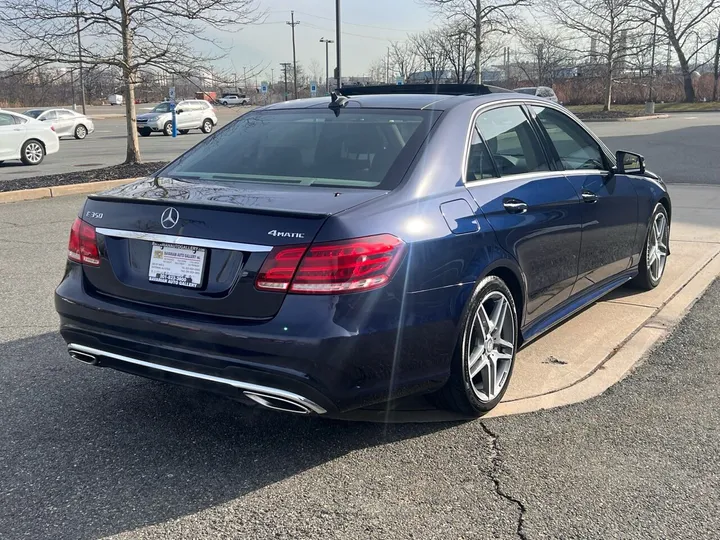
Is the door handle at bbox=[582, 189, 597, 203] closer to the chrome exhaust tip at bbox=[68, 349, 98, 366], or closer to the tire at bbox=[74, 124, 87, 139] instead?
the chrome exhaust tip at bbox=[68, 349, 98, 366]

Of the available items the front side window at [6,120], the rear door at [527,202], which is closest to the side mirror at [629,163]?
the rear door at [527,202]

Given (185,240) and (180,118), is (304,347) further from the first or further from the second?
(180,118)

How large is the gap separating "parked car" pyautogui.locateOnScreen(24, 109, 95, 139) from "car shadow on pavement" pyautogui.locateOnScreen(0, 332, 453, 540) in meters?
29.0

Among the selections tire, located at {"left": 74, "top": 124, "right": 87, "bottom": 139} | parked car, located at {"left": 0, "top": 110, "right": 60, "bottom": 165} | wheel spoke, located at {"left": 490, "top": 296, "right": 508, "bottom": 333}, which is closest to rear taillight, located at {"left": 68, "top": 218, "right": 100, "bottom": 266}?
wheel spoke, located at {"left": 490, "top": 296, "right": 508, "bottom": 333}

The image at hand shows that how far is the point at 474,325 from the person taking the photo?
11.6 ft

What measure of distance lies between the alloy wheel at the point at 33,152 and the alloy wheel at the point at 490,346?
17390mm

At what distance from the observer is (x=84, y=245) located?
3.45 metres

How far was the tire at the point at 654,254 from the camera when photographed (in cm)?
577

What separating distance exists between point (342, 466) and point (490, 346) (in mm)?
1014

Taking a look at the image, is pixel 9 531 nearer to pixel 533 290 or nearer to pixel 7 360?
pixel 7 360

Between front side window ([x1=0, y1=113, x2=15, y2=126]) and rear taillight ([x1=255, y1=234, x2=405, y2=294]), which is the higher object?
front side window ([x1=0, y1=113, x2=15, y2=126])

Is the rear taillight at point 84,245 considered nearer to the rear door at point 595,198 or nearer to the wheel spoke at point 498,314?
the wheel spoke at point 498,314

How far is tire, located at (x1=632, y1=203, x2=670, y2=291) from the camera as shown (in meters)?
5.77

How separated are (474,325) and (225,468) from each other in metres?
1.35
